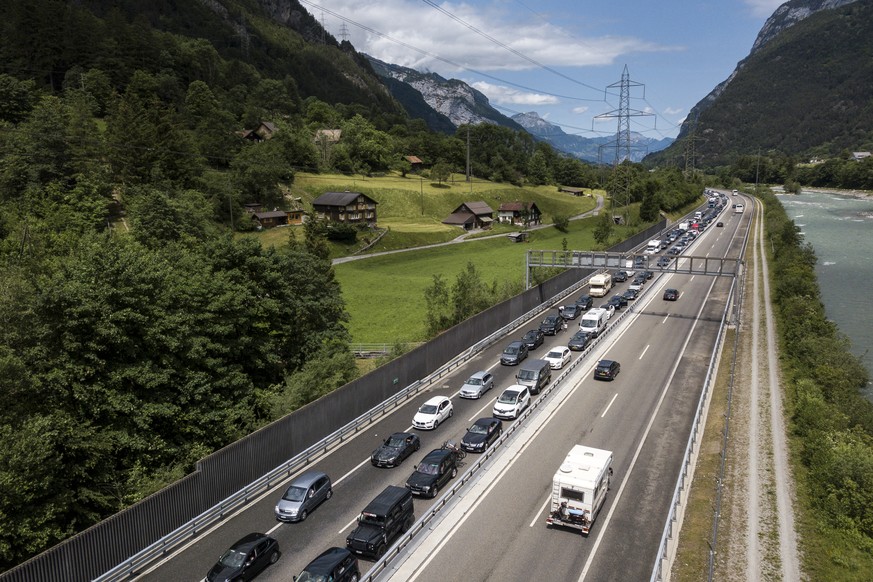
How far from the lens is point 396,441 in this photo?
28875 mm

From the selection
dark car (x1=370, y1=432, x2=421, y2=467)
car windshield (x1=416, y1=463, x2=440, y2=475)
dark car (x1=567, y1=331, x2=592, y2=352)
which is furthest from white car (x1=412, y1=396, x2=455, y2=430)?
dark car (x1=567, y1=331, x2=592, y2=352)

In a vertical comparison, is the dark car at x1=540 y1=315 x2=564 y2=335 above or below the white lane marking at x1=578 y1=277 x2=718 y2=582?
above

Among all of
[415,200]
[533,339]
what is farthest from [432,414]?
[415,200]

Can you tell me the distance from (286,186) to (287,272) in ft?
253

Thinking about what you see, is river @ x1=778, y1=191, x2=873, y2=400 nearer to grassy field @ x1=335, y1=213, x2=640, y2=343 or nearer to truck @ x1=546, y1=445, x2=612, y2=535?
truck @ x1=546, y1=445, x2=612, y2=535

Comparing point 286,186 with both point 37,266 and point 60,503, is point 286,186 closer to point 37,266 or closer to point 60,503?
point 37,266

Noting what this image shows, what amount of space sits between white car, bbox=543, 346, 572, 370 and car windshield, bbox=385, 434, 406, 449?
1573 cm

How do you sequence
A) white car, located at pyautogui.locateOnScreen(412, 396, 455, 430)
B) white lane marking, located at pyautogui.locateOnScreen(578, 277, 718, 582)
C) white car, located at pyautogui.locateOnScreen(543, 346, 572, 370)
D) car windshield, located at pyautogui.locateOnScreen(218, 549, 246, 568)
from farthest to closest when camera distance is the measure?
white car, located at pyautogui.locateOnScreen(543, 346, 572, 370), white car, located at pyautogui.locateOnScreen(412, 396, 455, 430), white lane marking, located at pyautogui.locateOnScreen(578, 277, 718, 582), car windshield, located at pyautogui.locateOnScreen(218, 549, 246, 568)

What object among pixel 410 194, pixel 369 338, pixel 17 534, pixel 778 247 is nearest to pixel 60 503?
pixel 17 534

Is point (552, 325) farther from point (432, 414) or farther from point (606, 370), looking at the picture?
point (432, 414)

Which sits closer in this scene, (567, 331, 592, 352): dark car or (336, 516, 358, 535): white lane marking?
(336, 516, 358, 535): white lane marking

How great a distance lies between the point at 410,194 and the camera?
426 feet

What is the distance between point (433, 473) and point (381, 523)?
482 cm

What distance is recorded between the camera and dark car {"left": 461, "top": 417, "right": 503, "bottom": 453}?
28.8 m
